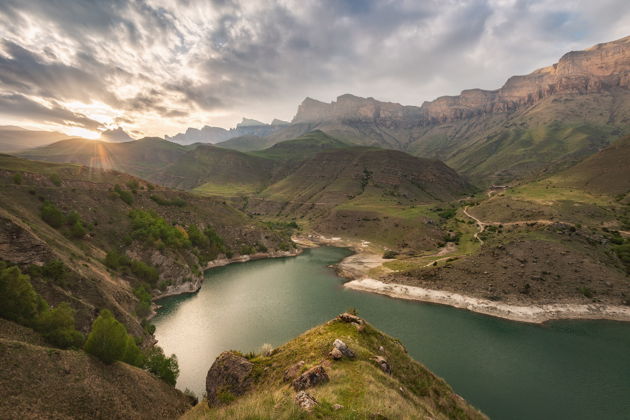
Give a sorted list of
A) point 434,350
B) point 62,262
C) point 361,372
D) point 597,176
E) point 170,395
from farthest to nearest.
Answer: point 597,176, point 434,350, point 62,262, point 170,395, point 361,372

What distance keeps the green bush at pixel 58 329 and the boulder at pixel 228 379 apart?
17.1 meters

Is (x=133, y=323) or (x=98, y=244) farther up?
(x=98, y=244)

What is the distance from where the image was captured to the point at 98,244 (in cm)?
7719

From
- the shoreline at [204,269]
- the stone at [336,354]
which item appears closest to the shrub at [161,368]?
the stone at [336,354]

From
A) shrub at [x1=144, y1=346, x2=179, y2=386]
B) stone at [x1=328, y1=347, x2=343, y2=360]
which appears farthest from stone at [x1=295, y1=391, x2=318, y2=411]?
shrub at [x1=144, y1=346, x2=179, y2=386]

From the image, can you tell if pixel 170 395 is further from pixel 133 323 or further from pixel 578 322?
pixel 578 322

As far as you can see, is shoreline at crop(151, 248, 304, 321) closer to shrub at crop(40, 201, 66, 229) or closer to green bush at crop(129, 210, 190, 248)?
green bush at crop(129, 210, 190, 248)

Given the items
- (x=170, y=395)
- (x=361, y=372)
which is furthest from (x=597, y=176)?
(x=170, y=395)

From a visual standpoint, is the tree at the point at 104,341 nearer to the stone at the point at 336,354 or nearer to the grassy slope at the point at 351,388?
the grassy slope at the point at 351,388

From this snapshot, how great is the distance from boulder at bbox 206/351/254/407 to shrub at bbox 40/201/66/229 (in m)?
65.7

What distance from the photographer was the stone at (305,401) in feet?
59.7

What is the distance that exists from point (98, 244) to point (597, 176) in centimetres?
19200

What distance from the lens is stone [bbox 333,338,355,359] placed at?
2575 centimetres

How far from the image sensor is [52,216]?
6956cm
